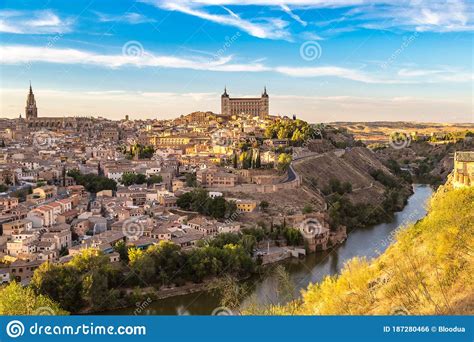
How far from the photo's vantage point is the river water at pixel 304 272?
24.0 feet

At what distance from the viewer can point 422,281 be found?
157 inches

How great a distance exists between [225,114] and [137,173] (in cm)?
1927

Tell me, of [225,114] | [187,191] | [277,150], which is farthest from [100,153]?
[225,114]

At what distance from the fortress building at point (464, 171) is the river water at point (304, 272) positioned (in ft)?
3.72

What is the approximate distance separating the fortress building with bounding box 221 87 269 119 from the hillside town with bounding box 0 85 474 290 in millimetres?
11303

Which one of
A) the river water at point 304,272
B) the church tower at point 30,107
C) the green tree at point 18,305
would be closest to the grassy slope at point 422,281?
the river water at point 304,272

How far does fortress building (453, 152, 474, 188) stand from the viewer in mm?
7721

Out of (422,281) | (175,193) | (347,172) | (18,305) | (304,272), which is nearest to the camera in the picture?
(422,281)

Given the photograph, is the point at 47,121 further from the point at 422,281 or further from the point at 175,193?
the point at 422,281

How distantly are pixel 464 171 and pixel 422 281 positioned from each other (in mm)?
4733

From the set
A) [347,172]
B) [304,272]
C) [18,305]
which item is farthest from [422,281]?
[347,172]

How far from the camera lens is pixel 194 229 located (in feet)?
33.1

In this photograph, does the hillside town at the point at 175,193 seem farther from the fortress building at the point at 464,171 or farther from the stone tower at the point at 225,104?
the stone tower at the point at 225,104

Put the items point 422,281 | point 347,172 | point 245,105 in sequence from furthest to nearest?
point 245,105 < point 347,172 < point 422,281
